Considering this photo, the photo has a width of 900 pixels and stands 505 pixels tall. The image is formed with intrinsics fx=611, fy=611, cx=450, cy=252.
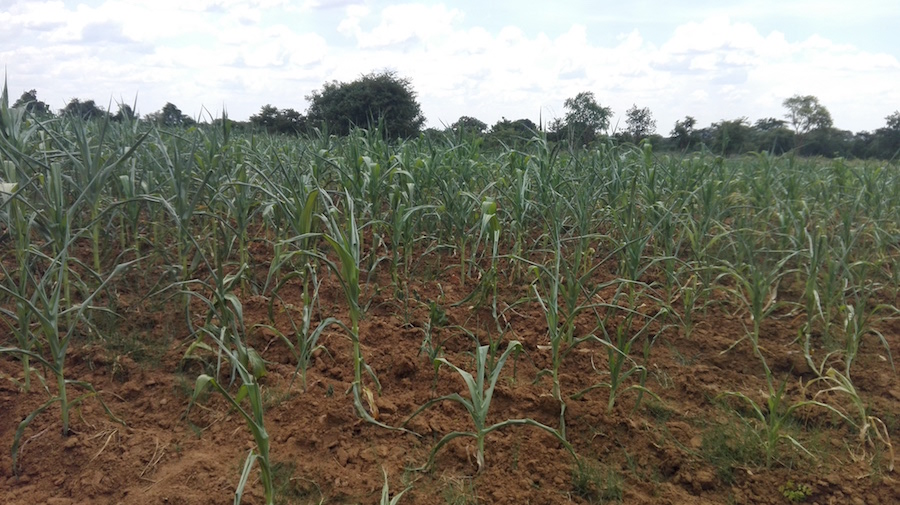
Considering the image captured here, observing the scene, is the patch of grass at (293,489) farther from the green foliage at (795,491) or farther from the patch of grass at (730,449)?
the green foliage at (795,491)

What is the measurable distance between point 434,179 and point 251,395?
7.14 ft

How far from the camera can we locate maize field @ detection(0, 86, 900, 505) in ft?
5.27

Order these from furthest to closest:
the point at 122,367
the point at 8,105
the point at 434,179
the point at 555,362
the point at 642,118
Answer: the point at 642,118, the point at 434,179, the point at 8,105, the point at 122,367, the point at 555,362

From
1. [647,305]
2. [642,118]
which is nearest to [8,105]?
[647,305]

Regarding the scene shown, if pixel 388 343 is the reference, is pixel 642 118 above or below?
above

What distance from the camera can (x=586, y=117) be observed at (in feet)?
12.8

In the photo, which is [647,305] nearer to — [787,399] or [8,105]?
[787,399]

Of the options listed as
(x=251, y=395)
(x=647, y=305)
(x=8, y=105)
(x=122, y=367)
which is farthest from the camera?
Result: (x=647, y=305)

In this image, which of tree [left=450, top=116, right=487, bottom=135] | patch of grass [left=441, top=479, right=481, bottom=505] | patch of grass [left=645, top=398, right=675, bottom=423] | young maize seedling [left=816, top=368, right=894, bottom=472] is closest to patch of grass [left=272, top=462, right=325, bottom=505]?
patch of grass [left=441, top=479, right=481, bottom=505]

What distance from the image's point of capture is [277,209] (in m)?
2.82

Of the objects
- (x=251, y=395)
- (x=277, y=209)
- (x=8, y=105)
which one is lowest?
(x=251, y=395)

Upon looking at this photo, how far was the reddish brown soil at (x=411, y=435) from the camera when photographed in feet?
5.19

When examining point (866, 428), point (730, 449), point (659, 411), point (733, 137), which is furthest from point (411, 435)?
point (733, 137)

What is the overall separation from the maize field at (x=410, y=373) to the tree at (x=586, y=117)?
51 cm
